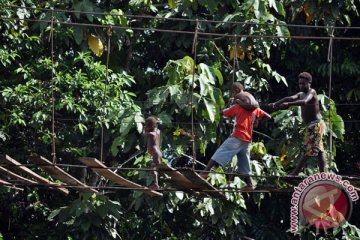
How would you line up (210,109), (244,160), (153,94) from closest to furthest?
(244,160), (210,109), (153,94)

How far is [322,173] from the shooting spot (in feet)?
28.0

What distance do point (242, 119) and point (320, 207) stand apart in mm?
2713

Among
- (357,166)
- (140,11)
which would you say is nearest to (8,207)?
(140,11)

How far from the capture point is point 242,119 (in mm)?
8133

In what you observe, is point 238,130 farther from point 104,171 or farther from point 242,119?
point 104,171

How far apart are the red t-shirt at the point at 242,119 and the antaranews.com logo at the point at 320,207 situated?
1934 mm

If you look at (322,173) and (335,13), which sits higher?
(335,13)

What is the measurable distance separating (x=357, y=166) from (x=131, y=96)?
99.7 inches

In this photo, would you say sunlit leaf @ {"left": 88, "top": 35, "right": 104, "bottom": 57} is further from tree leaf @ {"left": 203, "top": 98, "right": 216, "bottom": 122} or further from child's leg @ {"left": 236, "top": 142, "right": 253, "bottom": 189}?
child's leg @ {"left": 236, "top": 142, "right": 253, "bottom": 189}

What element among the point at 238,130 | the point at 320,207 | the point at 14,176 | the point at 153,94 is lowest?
the point at 320,207

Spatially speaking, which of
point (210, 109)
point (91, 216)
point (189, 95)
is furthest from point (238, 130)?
point (91, 216)

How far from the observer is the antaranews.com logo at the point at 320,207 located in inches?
403

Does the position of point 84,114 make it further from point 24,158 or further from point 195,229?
point 195,229

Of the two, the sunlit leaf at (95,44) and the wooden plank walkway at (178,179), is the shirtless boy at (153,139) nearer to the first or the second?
the wooden plank walkway at (178,179)
